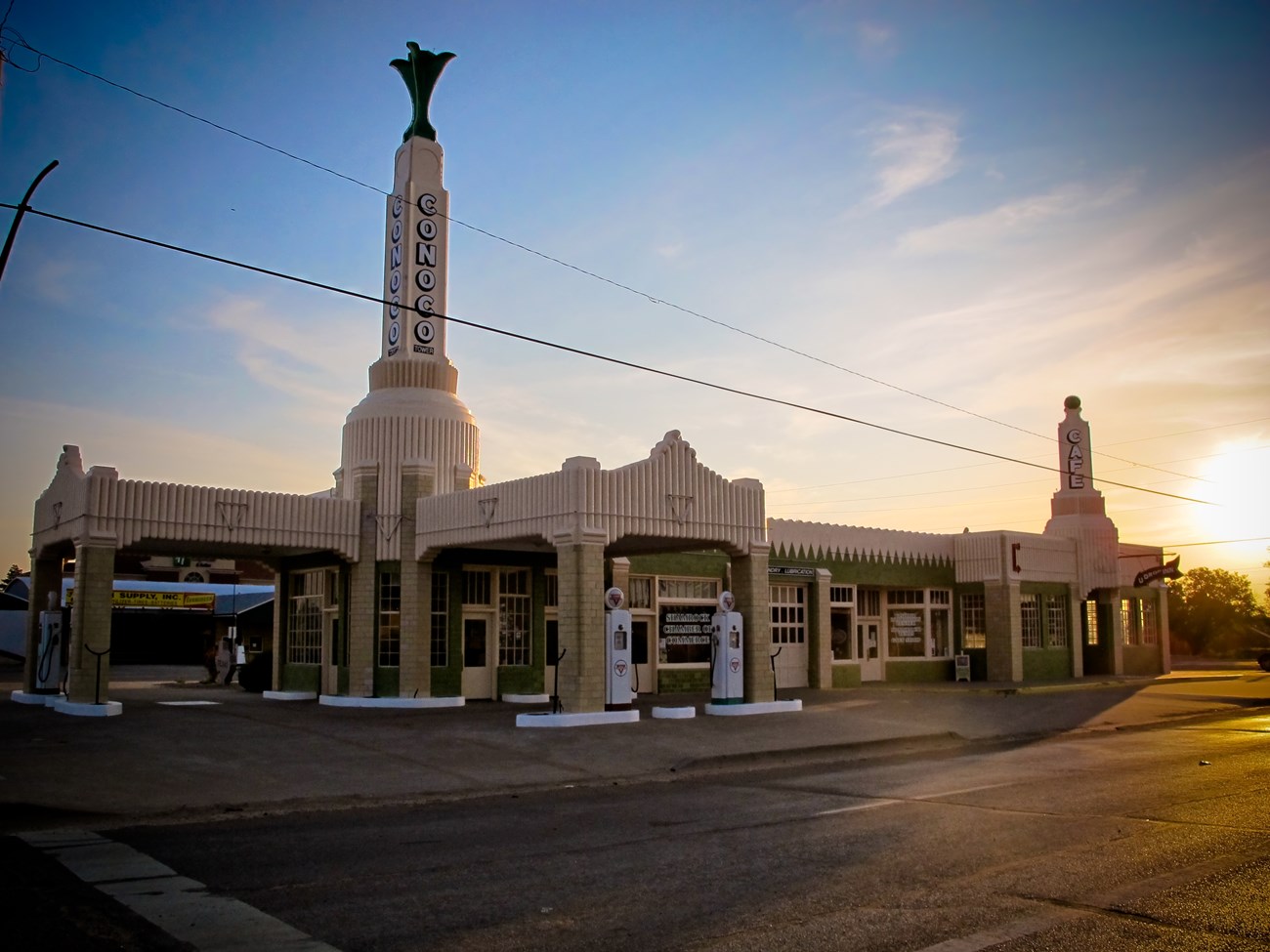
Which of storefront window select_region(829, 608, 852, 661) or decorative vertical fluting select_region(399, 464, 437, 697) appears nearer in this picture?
decorative vertical fluting select_region(399, 464, 437, 697)

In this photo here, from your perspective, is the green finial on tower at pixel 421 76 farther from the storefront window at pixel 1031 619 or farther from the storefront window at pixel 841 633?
the storefront window at pixel 1031 619

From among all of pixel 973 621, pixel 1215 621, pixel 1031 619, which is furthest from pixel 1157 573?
→ pixel 1215 621

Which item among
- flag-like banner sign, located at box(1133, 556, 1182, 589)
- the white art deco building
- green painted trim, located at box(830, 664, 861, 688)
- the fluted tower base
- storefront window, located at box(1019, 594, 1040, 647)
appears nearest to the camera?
the white art deco building

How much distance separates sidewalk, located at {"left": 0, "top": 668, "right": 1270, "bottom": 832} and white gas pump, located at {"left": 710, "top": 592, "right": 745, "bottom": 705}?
→ 0.70 meters

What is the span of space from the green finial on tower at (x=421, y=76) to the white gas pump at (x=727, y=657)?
1436cm

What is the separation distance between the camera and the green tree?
72188 millimetres

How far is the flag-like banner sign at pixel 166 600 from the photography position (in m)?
50.4

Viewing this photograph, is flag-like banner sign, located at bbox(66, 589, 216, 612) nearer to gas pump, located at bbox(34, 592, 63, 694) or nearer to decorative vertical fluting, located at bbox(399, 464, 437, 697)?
gas pump, located at bbox(34, 592, 63, 694)

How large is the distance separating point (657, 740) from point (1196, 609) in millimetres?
68269

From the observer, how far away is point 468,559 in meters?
24.9

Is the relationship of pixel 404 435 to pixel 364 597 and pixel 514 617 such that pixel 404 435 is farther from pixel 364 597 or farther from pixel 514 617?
pixel 514 617

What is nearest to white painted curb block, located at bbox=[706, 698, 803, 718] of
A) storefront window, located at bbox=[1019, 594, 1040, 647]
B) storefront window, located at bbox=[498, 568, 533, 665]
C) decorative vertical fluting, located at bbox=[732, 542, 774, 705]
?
decorative vertical fluting, located at bbox=[732, 542, 774, 705]

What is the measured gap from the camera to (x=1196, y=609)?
74750mm

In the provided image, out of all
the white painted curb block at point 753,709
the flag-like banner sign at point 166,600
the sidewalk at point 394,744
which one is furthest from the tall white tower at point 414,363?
the flag-like banner sign at point 166,600
